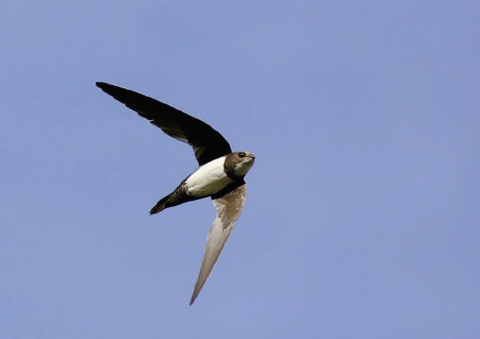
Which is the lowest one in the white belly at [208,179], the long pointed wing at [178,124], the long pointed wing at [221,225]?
the long pointed wing at [221,225]

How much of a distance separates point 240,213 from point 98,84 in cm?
255

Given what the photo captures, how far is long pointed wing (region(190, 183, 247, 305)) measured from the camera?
1091cm

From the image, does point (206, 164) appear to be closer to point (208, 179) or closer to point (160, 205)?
point (208, 179)

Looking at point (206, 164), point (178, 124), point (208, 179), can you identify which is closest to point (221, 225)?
point (208, 179)

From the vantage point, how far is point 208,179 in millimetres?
11742

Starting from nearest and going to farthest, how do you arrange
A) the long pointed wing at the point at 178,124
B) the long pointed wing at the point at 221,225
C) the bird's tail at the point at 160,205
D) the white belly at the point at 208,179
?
the long pointed wing at the point at 221,225, the long pointed wing at the point at 178,124, the white belly at the point at 208,179, the bird's tail at the point at 160,205

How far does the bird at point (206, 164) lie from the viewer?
37.8 feet

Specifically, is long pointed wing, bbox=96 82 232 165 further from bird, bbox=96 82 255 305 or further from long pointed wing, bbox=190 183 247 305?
long pointed wing, bbox=190 183 247 305

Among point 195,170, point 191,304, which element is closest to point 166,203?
point 195,170

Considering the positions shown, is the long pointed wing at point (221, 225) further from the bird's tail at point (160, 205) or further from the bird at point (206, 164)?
the bird's tail at point (160, 205)

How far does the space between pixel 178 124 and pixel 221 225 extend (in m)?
1.51

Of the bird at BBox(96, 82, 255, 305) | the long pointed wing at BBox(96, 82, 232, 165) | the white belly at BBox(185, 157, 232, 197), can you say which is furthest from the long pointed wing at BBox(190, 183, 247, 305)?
the long pointed wing at BBox(96, 82, 232, 165)

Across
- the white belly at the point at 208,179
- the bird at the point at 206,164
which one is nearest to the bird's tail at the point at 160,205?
the bird at the point at 206,164

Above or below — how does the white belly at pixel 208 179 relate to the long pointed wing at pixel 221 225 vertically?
above
